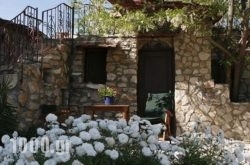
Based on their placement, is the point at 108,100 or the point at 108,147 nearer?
the point at 108,147

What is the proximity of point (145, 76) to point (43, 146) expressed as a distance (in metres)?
6.55

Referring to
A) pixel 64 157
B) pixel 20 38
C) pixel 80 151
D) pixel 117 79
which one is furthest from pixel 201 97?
pixel 64 157

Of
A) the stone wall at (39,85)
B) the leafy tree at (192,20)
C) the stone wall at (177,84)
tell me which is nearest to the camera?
the stone wall at (39,85)

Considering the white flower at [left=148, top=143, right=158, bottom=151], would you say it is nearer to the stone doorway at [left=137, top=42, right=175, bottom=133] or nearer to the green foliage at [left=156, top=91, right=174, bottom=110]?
the green foliage at [left=156, top=91, right=174, bottom=110]

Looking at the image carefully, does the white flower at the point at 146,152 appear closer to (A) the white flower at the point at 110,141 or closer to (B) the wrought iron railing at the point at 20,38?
(A) the white flower at the point at 110,141

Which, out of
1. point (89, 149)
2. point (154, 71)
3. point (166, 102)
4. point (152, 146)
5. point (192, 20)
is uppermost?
point (192, 20)

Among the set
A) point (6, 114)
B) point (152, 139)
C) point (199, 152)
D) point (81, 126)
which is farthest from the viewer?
point (6, 114)

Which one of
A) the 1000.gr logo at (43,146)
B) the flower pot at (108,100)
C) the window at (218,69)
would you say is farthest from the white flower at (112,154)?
the window at (218,69)

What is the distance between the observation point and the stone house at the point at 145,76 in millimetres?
8523

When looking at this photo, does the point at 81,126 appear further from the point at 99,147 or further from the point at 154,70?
the point at 154,70

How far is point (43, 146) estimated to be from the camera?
111 inches

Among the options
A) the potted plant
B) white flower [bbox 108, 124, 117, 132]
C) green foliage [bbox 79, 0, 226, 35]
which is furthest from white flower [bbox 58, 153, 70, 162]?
the potted plant

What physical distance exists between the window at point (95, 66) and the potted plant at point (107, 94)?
673mm

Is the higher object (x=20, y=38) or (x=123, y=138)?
(x=20, y=38)
